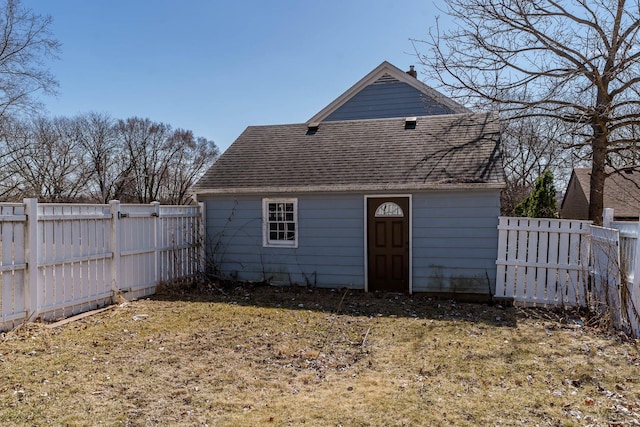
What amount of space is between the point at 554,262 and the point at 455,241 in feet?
6.13

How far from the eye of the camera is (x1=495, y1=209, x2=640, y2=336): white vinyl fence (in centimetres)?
718

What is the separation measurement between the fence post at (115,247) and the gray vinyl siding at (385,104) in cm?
939

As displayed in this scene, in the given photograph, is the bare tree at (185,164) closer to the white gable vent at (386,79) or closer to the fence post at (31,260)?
the white gable vent at (386,79)

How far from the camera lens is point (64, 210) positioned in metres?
7.03

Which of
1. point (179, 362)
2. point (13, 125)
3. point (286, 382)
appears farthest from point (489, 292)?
point (13, 125)

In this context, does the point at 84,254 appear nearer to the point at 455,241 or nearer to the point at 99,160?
the point at 455,241

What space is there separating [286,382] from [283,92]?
637 inches

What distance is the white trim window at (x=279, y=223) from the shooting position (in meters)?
Result: 9.88

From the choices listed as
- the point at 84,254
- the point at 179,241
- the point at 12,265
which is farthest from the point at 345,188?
the point at 12,265

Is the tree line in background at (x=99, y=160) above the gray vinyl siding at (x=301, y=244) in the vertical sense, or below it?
above

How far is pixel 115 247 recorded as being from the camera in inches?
314

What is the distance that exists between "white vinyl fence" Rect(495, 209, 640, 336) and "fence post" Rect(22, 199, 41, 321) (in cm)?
828

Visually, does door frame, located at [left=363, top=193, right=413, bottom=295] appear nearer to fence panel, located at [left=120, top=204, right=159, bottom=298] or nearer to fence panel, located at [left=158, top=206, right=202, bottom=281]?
fence panel, located at [left=158, top=206, right=202, bottom=281]

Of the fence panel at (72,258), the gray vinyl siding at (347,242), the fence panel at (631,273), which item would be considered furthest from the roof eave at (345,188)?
the fence panel at (72,258)
